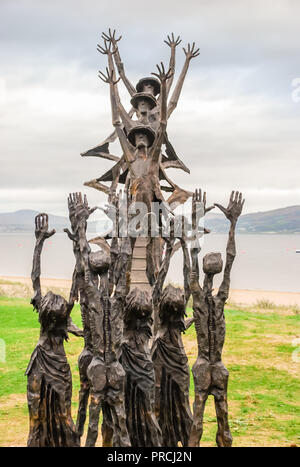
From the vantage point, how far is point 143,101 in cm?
1245

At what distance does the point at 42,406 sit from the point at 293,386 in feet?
20.8

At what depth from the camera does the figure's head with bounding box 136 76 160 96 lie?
12695 millimetres

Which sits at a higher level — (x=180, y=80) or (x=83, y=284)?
(x=180, y=80)

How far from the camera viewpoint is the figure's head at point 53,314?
605cm

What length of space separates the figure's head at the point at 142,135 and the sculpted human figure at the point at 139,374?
5.83 metres

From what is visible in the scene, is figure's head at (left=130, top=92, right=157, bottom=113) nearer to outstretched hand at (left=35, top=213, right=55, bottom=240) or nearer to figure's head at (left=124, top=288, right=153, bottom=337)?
outstretched hand at (left=35, top=213, right=55, bottom=240)

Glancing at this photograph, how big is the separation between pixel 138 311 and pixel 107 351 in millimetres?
551

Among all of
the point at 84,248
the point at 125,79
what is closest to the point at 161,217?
the point at 125,79

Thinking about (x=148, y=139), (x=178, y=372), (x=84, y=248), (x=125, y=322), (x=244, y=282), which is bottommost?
(x=244, y=282)

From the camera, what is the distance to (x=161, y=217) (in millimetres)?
11680

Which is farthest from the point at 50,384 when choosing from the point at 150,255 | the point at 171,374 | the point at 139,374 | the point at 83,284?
the point at 150,255

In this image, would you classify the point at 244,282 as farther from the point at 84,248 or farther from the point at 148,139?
the point at 84,248

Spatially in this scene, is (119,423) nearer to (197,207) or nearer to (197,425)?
(197,425)

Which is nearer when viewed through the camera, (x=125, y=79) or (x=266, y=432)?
(x=266, y=432)
